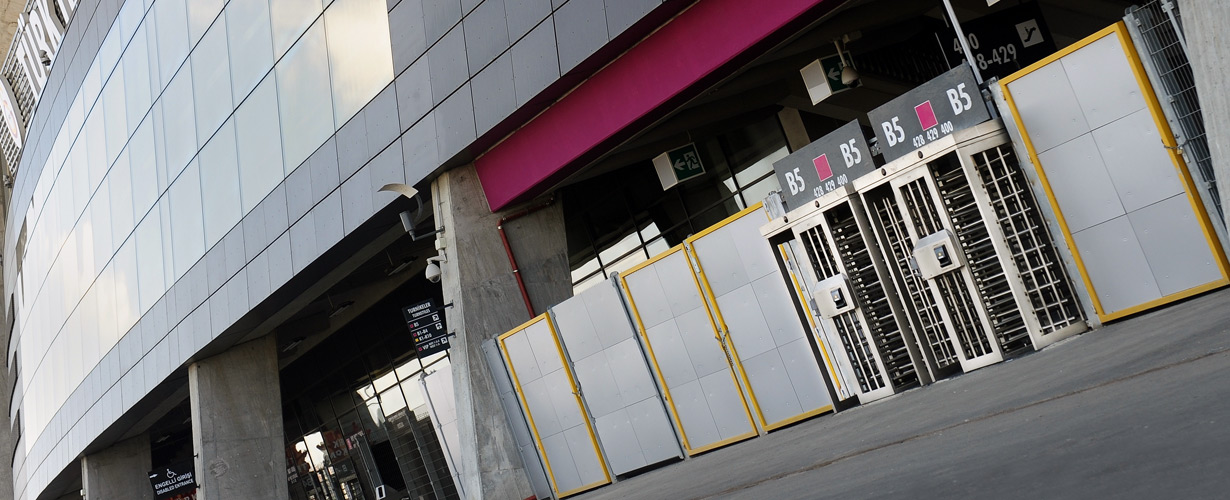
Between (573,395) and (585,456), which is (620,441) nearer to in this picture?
(585,456)

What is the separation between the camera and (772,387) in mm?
11453

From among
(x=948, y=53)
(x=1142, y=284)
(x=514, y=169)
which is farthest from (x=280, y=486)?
(x=1142, y=284)

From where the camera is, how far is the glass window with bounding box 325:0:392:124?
53.9 feet

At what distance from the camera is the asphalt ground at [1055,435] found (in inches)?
124

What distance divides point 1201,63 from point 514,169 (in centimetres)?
970

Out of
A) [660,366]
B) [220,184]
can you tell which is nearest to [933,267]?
[660,366]

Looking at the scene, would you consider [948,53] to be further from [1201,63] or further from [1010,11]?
[1201,63]

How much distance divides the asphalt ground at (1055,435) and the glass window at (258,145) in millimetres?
13574

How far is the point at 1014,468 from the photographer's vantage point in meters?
3.69

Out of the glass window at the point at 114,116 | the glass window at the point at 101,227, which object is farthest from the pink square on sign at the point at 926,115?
the glass window at the point at 101,227

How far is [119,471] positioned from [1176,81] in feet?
106

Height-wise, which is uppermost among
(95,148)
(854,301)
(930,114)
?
(95,148)

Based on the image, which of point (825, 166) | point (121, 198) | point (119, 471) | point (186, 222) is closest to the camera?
point (825, 166)

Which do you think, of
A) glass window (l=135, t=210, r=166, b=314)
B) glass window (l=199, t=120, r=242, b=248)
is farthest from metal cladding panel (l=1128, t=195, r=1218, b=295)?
glass window (l=135, t=210, r=166, b=314)
